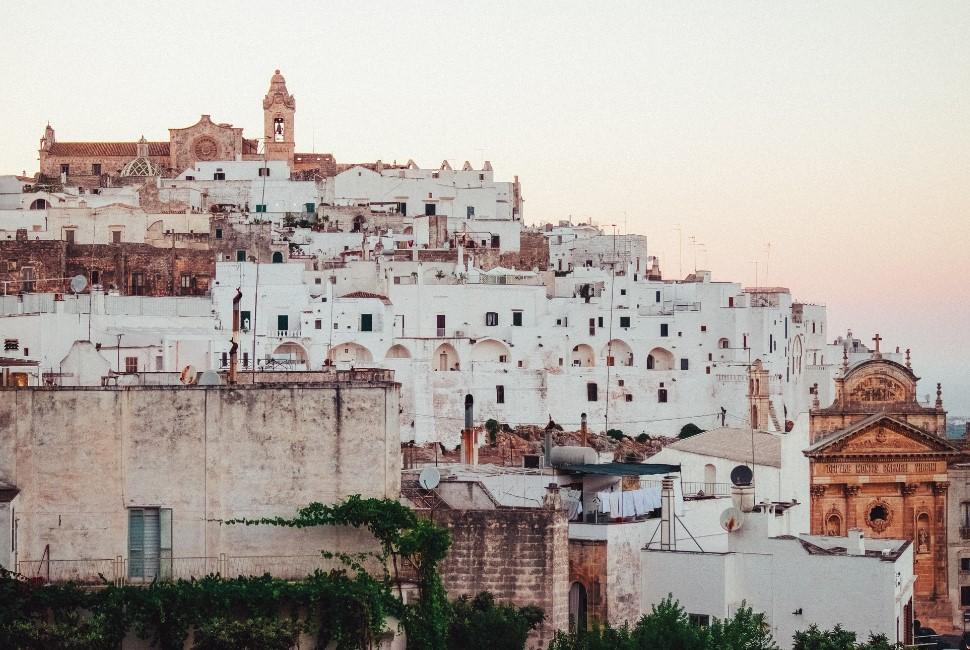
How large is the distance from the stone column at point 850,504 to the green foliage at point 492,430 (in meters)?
19.5

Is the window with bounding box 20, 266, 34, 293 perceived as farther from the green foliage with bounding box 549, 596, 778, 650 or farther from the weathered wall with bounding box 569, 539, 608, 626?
the green foliage with bounding box 549, 596, 778, 650

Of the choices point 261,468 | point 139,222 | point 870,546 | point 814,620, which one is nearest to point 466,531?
point 261,468

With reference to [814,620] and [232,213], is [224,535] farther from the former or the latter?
[232,213]

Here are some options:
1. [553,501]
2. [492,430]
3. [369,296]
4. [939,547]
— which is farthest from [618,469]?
[369,296]

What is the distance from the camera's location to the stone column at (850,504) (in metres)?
45.0

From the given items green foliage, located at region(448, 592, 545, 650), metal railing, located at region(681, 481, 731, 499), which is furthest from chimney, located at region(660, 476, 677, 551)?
green foliage, located at region(448, 592, 545, 650)

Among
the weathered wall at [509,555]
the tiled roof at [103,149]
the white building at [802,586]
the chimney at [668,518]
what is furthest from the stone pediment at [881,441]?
the tiled roof at [103,149]

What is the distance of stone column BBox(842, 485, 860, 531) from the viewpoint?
4503 centimetres

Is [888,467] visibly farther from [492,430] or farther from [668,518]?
[492,430]

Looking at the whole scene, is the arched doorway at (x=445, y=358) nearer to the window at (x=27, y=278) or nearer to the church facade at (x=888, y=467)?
the window at (x=27, y=278)

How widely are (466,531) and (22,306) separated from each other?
3392 cm

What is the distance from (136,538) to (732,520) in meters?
11.1

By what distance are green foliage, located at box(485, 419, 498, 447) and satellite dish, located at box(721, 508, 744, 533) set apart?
33.9m

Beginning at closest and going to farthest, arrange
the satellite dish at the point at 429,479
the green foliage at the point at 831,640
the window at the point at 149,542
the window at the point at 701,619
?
the window at the point at 149,542 → the satellite dish at the point at 429,479 → the green foliage at the point at 831,640 → the window at the point at 701,619
